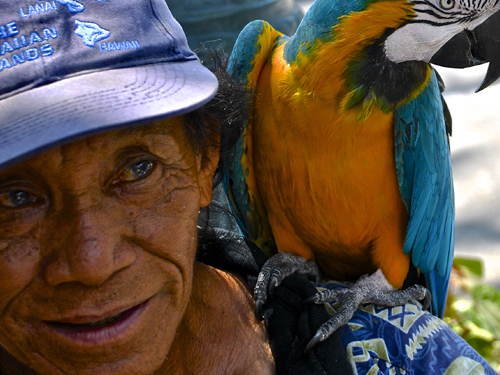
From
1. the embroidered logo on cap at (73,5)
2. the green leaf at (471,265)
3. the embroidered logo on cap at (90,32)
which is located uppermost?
the embroidered logo on cap at (73,5)

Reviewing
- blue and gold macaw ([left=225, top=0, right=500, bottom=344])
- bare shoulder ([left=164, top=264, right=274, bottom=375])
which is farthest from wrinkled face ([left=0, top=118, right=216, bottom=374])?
blue and gold macaw ([left=225, top=0, right=500, bottom=344])

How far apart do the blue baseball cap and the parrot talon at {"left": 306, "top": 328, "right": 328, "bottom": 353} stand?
417mm

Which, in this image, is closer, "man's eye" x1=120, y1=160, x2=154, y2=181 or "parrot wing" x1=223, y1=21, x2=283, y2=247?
"man's eye" x1=120, y1=160, x2=154, y2=181

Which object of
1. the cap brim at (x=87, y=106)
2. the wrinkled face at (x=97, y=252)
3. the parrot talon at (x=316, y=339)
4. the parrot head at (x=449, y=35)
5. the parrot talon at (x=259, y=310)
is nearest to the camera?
the cap brim at (x=87, y=106)

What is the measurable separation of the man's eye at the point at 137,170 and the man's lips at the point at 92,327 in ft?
0.61

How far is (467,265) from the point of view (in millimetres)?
2461

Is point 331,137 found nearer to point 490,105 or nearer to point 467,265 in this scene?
point 467,265

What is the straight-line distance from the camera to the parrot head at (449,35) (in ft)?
4.05

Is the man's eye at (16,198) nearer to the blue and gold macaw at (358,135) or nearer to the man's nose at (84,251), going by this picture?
the man's nose at (84,251)

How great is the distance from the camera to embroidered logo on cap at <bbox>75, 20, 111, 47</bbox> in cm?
73

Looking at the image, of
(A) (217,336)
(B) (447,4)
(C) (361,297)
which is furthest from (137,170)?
(B) (447,4)

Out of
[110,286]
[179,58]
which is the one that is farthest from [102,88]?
[110,286]

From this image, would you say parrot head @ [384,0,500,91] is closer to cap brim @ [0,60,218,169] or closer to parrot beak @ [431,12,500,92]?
parrot beak @ [431,12,500,92]

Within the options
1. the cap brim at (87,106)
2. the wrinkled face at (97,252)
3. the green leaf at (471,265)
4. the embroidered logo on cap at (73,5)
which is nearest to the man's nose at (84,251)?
the wrinkled face at (97,252)
